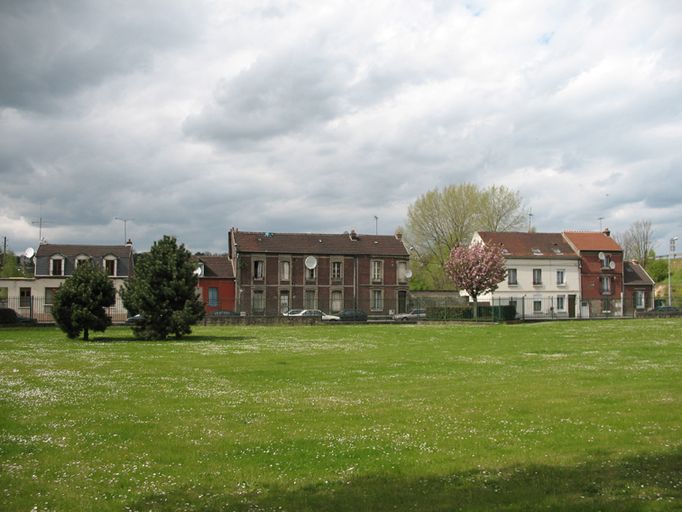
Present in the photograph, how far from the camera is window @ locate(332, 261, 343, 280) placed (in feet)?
235

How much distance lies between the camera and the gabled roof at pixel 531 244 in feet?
241

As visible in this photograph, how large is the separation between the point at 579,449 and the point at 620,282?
236ft

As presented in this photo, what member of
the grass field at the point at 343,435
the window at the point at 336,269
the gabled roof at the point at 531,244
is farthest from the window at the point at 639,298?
the grass field at the point at 343,435

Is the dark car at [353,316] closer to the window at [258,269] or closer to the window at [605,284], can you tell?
the window at [258,269]

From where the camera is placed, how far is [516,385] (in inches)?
645

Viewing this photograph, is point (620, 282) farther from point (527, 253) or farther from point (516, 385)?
point (516, 385)

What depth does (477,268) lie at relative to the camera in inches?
2275

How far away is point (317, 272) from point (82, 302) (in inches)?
1538

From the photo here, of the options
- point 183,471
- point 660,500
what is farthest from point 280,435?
point 660,500

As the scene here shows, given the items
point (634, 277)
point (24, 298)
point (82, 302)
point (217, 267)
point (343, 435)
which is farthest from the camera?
point (634, 277)

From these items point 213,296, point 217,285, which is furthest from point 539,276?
point 213,296

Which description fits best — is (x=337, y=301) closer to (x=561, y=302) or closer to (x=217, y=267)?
(x=217, y=267)

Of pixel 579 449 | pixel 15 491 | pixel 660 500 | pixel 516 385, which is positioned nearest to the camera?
pixel 660 500

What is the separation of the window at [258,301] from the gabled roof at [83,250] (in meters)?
14.2
